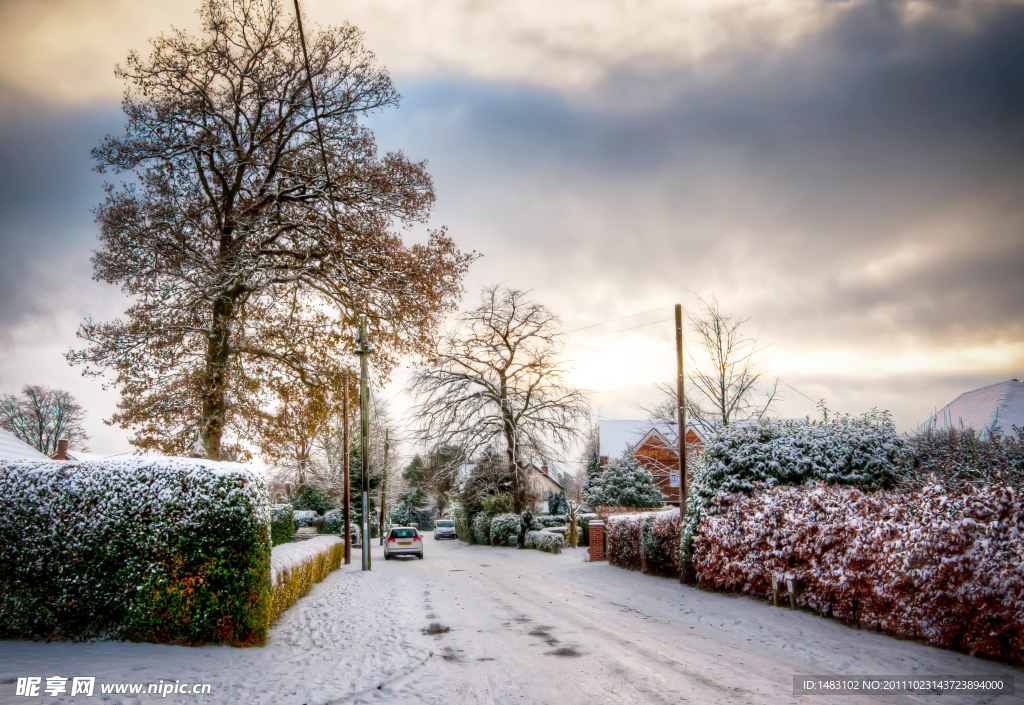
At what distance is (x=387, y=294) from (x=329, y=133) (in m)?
3.92

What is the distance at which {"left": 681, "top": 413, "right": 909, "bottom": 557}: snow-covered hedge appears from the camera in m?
11.4

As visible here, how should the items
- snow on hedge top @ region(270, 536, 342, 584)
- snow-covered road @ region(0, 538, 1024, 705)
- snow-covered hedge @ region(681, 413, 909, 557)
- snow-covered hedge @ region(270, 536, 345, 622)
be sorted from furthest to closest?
snow-covered hedge @ region(681, 413, 909, 557) < snow on hedge top @ region(270, 536, 342, 584) < snow-covered hedge @ region(270, 536, 345, 622) < snow-covered road @ region(0, 538, 1024, 705)

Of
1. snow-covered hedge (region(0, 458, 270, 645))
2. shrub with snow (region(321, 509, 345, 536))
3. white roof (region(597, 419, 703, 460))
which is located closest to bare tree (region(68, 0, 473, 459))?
snow-covered hedge (region(0, 458, 270, 645))

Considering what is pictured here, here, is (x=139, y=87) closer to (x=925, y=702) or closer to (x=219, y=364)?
(x=219, y=364)

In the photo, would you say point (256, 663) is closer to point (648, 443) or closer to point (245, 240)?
point (245, 240)

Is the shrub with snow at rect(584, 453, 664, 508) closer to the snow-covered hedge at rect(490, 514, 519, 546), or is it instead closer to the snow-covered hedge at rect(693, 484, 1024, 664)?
the snow-covered hedge at rect(490, 514, 519, 546)

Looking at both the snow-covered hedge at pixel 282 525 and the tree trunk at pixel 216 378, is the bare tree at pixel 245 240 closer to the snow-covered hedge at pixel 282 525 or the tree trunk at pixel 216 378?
the tree trunk at pixel 216 378

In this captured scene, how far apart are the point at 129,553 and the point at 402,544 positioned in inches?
805

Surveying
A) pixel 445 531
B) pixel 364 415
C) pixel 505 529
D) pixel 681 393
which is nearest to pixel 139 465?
pixel 364 415

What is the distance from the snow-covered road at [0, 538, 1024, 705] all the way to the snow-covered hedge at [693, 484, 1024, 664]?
0.31m

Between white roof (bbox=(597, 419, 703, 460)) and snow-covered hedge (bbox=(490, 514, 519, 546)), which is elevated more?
white roof (bbox=(597, 419, 703, 460))

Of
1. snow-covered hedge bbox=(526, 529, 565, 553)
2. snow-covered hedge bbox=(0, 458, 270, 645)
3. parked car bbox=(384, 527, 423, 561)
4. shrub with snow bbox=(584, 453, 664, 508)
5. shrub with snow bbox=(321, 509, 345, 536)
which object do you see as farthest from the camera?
shrub with snow bbox=(321, 509, 345, 536)

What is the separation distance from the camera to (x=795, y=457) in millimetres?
12047

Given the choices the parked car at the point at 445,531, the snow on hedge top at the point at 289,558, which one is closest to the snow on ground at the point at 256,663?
the snow on hedge top at the point at 289,558
